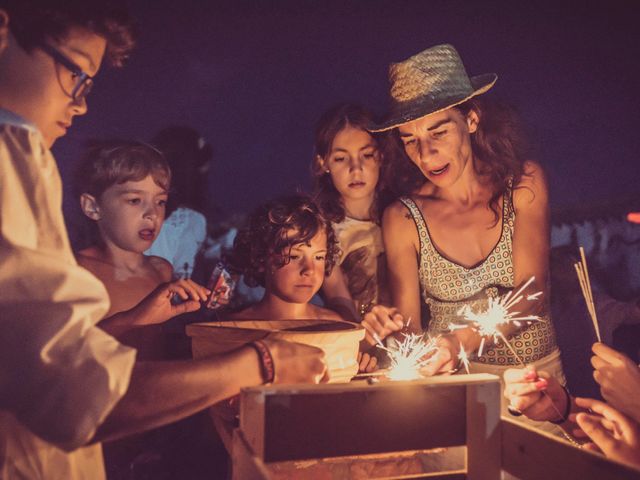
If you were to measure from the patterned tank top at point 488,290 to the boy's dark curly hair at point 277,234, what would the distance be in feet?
1.82

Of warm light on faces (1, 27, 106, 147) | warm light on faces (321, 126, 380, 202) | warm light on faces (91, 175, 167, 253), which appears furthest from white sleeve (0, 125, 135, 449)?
warm light on faces (321, 126, 380, 202)

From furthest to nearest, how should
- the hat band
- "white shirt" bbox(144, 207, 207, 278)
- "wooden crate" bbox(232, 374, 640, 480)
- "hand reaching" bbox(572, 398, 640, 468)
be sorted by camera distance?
"white shirt" bbox(144, 207, 207, 278) → the hat band → "hand reaching" bbox(572, 398, 640, 468) → "wooden crate" bbox(232, 374, 640, 480)

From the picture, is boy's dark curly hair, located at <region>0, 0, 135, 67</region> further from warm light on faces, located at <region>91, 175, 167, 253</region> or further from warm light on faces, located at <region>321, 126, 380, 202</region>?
warm light on faces, located at <region>321, 126, 380, 202</region>

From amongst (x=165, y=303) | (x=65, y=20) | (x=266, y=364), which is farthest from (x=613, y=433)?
(x=65, y=20)

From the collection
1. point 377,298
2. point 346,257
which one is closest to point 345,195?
point 346,257

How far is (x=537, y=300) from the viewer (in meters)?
2.56

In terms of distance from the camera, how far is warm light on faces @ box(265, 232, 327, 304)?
2518 mm

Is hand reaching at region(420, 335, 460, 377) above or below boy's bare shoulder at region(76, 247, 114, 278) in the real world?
below

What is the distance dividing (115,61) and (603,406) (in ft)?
5.58

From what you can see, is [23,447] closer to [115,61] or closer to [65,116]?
[65,116]

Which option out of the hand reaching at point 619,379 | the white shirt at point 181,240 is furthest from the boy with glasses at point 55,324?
the white shirt at point 181,240

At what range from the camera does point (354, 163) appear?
9.61 ft

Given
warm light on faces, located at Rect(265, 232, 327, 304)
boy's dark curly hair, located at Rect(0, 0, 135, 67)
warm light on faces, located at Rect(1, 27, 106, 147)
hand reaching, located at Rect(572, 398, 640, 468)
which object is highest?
boy's dark curly hair, located at Rect(0, 0, 135, 67)

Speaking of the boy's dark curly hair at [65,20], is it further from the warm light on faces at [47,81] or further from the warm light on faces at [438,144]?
the warm light on faces at [438,144]
